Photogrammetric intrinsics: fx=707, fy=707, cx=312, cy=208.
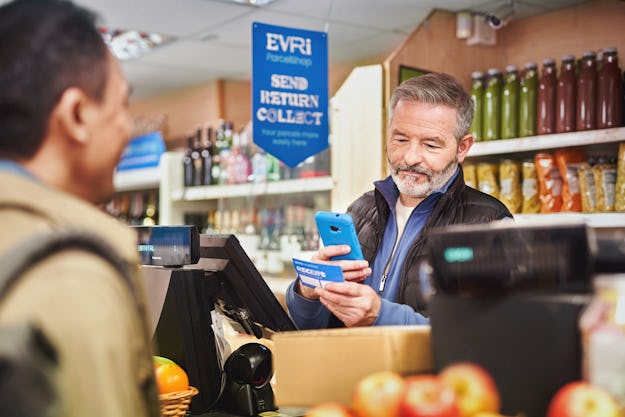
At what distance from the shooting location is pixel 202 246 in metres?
1.99

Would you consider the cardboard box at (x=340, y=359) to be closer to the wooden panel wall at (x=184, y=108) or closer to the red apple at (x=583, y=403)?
the red apple at (x=583, y=403)

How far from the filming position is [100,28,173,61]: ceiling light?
5.04 meters

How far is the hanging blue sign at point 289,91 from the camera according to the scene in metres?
3.66

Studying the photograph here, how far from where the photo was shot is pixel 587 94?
363 cm

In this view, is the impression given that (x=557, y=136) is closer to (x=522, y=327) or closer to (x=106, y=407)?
(x=522, y=327)

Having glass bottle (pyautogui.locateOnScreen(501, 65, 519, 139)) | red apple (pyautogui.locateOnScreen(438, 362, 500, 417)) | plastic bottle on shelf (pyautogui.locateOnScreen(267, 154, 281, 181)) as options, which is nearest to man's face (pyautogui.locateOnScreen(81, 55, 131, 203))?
red apple (pyautogui.locateOnScreen(438, 362, 500, 417))

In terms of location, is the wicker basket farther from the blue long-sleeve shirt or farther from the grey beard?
the grey beard

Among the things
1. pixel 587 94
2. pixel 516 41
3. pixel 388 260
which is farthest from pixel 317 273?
pixel 516 41

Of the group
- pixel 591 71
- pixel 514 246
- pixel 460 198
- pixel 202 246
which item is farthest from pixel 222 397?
pixel 591 71

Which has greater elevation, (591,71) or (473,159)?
(591,71)

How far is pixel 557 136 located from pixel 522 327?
2.88 meters

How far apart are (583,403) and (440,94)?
1.54m

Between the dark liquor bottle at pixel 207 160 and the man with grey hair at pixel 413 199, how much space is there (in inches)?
137

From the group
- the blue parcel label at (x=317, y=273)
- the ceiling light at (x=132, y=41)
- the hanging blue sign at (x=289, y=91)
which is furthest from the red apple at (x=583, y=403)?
the ceiling light at (x=132, y=41)
